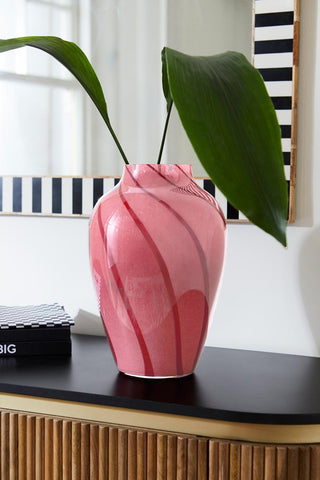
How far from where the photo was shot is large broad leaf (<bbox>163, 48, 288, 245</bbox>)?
61 centimetres

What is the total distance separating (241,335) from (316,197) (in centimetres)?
29

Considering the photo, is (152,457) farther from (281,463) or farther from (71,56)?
(71,56)

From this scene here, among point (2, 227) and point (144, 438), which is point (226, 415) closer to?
point (144, 438)

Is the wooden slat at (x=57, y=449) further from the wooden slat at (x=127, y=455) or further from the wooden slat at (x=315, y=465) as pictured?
the wooden slat at (x=315, y=465)

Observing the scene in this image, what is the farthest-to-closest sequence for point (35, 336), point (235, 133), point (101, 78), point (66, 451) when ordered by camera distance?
point (101, 78), point (35, 336), point (66, 451), point (235, 133)

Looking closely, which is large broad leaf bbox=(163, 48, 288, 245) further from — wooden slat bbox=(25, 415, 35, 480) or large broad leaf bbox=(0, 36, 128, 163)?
wooden slat bbox=(25, 415, 35, 480)

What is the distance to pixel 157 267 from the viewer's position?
95 cm

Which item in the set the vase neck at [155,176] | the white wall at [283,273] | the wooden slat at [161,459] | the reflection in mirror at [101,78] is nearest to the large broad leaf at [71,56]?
the vase neck at [155,176]

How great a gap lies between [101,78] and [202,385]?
2.15 feet

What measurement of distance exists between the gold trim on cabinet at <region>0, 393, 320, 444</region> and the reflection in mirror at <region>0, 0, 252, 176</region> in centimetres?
51

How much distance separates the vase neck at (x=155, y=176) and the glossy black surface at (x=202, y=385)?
296mm

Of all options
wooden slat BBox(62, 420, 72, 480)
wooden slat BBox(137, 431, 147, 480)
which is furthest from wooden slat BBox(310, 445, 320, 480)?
wooden slat BBox(62, 420, 72, 480)

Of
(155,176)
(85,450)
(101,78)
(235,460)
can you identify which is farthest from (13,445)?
(101,78)

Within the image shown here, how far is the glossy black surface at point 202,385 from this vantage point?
86 centimetres
